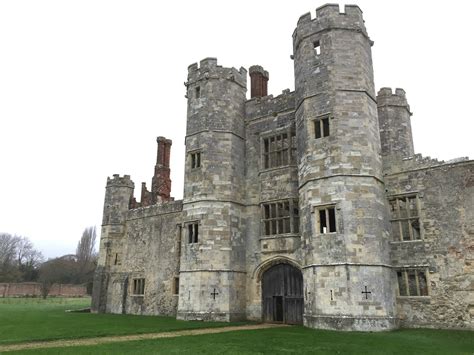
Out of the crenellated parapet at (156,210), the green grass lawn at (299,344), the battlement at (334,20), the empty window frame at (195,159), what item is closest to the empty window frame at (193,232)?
the empty window frame at (195,159)

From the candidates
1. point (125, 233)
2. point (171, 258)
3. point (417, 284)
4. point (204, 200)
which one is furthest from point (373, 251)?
point (125, 233)

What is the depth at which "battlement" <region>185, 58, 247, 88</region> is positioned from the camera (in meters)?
20.7

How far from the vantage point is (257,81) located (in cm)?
2181

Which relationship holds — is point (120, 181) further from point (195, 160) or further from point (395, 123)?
point (395, 123)

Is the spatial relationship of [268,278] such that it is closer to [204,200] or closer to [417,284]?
[204,200]

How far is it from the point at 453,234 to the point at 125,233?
1953 cm

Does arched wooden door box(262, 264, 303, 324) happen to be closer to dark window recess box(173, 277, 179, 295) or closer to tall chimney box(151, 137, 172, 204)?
dark window recess box(173, 277, 179, 295)

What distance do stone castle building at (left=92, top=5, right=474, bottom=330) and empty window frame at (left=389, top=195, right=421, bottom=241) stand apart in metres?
0.06

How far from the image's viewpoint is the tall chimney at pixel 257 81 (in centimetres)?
2170

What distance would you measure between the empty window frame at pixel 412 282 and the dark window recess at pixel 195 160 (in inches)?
409

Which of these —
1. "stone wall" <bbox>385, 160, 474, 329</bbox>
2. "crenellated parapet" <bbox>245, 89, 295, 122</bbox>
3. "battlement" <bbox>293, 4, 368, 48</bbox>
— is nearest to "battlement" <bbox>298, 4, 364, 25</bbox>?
"battlement" <bbox>293, 4, 368, 48</bbox>

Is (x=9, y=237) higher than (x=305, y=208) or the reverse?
higher

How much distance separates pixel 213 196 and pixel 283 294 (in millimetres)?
5531

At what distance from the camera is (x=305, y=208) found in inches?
640
